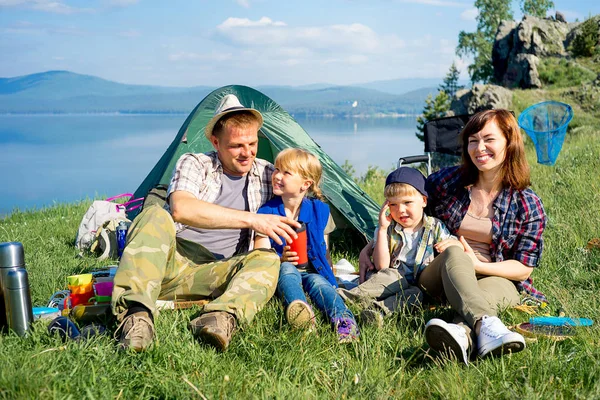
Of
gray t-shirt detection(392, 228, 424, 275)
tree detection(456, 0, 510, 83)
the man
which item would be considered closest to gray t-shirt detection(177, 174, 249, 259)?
the man

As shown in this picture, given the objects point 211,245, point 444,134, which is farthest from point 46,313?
point 444,134

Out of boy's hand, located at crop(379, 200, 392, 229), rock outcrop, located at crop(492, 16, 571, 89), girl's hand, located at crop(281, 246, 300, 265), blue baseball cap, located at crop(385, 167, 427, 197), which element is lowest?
girl's hand, located at crop(281, 246, 300, 265)

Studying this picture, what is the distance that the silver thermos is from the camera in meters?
2.71

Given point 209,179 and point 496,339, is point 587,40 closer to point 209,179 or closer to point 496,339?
point 209,179

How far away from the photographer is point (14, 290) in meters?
2.70

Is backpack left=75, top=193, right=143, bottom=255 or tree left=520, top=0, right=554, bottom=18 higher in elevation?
tree left=520, top=0, right=554, bottom=18

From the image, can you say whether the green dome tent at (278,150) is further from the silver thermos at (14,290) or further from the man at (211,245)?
the silver thermos at (14,290)

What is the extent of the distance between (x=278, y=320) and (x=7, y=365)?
1289mm

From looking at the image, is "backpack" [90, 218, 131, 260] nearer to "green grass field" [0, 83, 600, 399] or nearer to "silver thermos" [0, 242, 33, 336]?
"green grass field" [0, 83, 600, 399]

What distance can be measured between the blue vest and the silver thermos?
143 cm

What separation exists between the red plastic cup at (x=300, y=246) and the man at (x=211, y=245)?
15cm

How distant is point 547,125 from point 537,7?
160ft

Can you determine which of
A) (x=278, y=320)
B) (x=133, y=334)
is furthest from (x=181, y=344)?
(x=278, y=320)

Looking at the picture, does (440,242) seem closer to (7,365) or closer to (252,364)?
(252,364)
